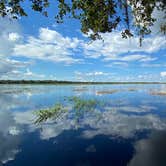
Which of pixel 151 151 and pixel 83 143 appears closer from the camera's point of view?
pixel 151 151

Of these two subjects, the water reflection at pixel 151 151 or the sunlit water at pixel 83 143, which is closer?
the water reflection at pixel 151 151

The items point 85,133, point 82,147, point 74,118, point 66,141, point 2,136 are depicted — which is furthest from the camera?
point 74,118

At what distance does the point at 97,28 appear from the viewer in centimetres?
1107

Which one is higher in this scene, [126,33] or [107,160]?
[126,33]

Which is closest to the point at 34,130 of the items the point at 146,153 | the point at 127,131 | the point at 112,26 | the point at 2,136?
the point at 2,136

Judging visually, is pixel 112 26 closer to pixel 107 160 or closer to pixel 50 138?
pixel 107 160

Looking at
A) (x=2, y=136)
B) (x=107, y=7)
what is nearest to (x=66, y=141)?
(x=2, y=136)

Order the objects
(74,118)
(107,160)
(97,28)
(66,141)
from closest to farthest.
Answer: (107,160)
(97,28)
(66,141)
(74,118)

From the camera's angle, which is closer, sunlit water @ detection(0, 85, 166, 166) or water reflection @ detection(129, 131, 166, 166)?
water reflection @ detection(129, 131, 166, 166)

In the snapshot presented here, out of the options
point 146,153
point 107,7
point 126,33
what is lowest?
point 146,153

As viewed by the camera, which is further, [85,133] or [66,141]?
[85,133]

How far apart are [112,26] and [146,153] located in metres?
6.35

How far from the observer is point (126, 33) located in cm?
1118

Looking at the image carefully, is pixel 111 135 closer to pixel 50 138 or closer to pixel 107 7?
pixel 50 138
